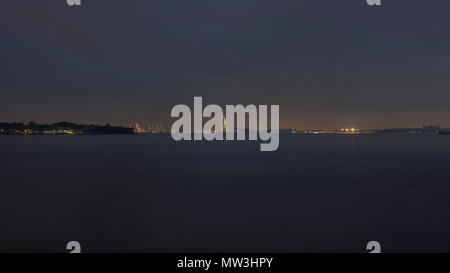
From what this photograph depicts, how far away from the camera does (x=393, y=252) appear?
495 inches

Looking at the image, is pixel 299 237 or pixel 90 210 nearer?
pixel 299 237

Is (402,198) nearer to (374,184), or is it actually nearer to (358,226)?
(374,184)

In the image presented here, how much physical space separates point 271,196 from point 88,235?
11.7 metres

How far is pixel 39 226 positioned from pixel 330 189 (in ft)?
58.4

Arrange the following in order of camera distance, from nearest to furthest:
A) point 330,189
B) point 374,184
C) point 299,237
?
point 299,237 → point 330,189 → point 374,184

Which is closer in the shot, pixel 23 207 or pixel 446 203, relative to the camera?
pixel 23 207

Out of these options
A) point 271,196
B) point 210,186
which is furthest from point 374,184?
point 210,186
